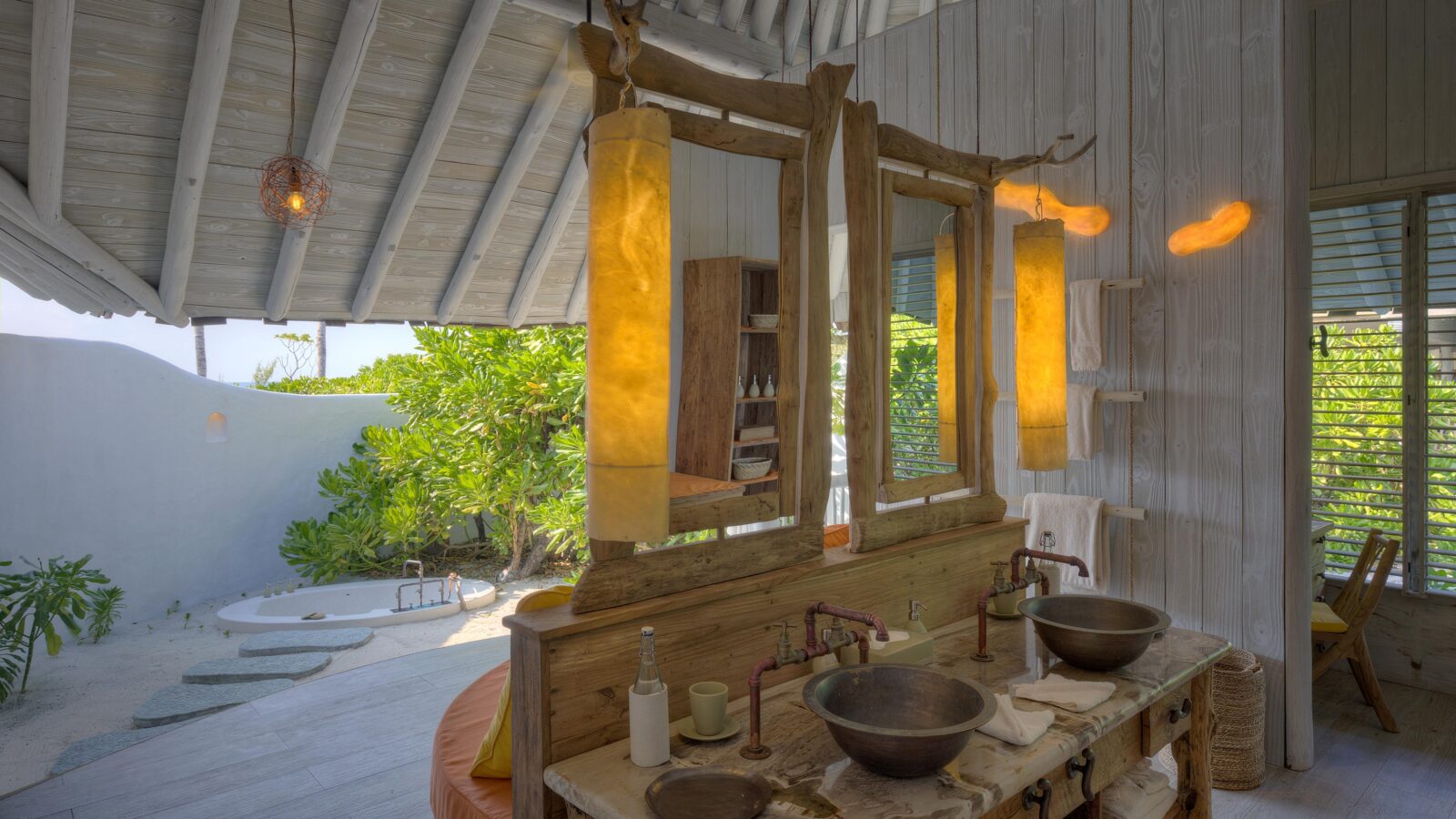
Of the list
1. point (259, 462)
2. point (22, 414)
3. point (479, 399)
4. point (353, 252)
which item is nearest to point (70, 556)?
point (22, 414)

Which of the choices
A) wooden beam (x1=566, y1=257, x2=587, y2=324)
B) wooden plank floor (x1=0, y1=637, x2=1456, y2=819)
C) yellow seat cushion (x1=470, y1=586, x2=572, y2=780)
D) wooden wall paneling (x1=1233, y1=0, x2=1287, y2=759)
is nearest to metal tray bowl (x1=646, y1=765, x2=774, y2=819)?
yellow seat cushion (x1=470, y1=586, x2=572, y2=780)

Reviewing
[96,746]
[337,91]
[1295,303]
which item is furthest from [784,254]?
[96,746]

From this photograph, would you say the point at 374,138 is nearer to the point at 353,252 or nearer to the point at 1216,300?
the point at 353,252

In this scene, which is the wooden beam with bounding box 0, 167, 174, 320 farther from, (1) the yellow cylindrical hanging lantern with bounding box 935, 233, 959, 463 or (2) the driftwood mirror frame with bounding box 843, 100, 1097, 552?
(1) the yellow cylindrical hanging lantern with bounding box 935, 233, 959, 463

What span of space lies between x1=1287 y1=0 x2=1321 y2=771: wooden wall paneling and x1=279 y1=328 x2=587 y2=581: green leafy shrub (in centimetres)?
600

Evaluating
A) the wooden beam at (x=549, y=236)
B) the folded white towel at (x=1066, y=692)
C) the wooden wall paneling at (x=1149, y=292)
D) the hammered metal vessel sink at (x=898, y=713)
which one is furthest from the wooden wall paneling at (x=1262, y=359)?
the wooden beam at (x=549, y=236)

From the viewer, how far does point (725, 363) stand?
198cm

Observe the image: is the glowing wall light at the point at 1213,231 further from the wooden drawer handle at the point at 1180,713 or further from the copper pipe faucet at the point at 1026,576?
the wooden drawer handle at the point at 1180,713

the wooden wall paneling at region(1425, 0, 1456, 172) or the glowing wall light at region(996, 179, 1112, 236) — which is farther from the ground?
the wooden wall paneling at region(1425, 0, 1456, 172)

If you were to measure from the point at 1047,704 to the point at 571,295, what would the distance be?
4762 mm

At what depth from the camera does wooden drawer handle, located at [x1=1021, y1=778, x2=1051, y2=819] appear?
1.52m

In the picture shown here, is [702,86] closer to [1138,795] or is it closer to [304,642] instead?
[1138,795]

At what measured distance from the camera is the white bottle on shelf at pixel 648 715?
1.46 m

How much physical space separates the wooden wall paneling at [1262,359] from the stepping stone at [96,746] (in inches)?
193
